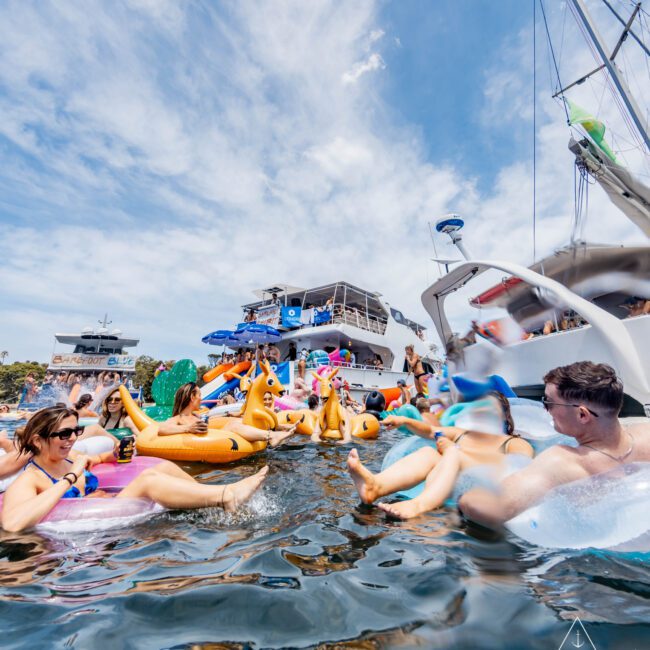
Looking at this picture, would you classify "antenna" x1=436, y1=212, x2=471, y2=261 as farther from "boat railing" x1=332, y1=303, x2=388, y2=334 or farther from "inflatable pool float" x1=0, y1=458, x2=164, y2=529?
"inflatable pool float" x1=0, y1=458, x2=164, y2=529

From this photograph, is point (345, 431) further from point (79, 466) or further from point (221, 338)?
point (221, 338)

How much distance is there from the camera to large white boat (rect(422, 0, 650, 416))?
17.7 ft

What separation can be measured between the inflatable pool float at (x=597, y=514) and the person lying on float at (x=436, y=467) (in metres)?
0.45

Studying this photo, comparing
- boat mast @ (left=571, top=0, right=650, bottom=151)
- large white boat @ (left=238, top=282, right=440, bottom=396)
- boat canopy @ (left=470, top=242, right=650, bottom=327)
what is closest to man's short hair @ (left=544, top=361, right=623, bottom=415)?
boat canopy @ (left=470, top=242, right=650, bottom=327)

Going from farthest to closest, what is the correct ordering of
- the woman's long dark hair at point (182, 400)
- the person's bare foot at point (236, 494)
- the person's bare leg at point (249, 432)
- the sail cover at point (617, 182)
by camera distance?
1. the sail cover at point (617, 182)
2. the person's bare leg at point (249, 432)
3. the woman's long dark hair at point (182, 400)
4. the person's bare foot at point (236, 494)

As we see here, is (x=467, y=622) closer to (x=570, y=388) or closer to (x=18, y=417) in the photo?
(x=570, y=388)

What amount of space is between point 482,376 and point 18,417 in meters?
12.9

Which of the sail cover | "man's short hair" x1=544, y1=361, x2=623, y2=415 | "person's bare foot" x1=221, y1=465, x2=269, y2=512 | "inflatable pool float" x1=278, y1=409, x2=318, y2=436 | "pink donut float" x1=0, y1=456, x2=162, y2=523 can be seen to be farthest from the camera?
the sail cover

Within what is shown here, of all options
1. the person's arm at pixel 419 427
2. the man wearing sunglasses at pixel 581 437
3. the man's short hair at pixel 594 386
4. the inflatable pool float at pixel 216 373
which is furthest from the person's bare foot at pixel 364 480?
the inflatable pool float at pixel 216 373

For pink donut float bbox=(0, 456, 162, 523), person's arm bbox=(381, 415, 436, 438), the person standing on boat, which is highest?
the person standing on boat

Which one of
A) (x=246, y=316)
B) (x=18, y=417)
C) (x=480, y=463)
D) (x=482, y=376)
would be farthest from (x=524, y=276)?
(x=246, y=316)

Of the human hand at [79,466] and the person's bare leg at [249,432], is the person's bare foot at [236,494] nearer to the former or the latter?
the human hand at [79,466]

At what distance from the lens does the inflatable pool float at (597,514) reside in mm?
1687

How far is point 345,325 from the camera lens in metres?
17.9
